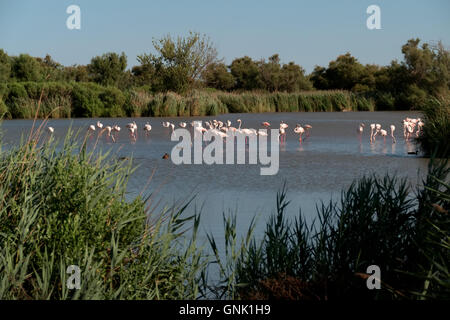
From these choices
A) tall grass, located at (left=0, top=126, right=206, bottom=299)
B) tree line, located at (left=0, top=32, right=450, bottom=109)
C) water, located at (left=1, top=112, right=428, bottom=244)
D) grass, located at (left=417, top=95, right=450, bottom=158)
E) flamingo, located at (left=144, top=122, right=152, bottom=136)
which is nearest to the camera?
tall grass, located at (left=0, top=126, right=206, bottom=299)

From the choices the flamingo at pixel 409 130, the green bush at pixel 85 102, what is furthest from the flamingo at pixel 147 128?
the green bush at pixel 85 102

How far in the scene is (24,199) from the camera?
423 cm

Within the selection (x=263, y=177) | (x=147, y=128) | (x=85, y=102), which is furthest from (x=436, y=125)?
(x=85, y=102)

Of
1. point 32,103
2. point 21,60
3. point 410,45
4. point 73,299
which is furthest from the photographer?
point 410,45

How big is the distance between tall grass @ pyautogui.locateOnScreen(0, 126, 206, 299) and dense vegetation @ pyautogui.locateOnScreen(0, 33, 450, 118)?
934cm

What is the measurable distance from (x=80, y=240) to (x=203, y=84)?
3870 centimetres

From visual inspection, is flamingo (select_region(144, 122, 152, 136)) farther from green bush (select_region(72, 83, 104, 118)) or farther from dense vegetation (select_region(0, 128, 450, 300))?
dense vegetation (select_region(0, 128, 450, 300))

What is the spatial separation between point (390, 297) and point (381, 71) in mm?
45839

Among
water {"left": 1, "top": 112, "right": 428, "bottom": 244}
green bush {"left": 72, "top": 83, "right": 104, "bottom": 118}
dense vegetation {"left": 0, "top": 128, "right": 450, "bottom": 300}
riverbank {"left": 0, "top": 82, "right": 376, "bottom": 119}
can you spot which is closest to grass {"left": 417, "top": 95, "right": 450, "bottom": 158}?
water {"left": 1, "top": 112, "right": 428, "bottom": 244}

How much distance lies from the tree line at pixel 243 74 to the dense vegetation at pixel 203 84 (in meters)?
0.06

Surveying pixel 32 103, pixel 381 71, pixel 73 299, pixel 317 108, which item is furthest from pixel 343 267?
pixel 381 71

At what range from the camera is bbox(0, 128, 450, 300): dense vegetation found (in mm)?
3734

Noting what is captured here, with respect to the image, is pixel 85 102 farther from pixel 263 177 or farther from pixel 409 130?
pixel 263 177

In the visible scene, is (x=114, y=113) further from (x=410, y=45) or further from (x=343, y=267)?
(x=343, y=267)
